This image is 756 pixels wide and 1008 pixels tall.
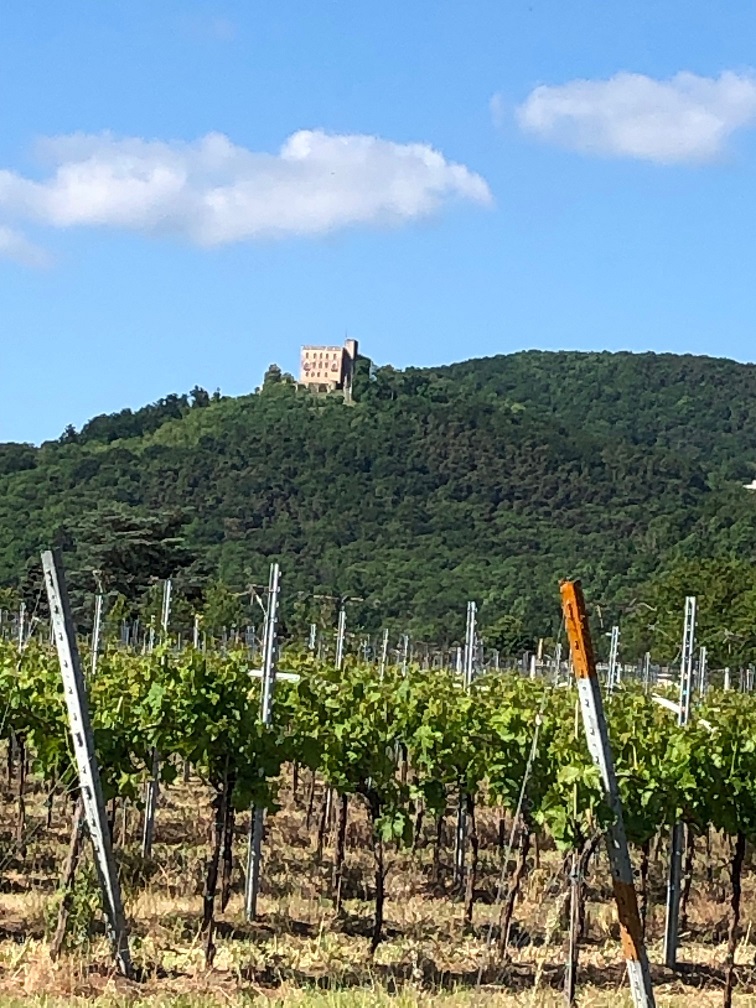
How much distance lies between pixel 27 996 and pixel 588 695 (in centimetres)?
246

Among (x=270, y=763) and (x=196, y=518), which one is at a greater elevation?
(x=196, y=518)

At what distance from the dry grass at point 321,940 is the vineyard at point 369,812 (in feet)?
0.15

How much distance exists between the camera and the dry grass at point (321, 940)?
576cm

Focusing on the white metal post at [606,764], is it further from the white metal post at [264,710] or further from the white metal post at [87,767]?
the white metal post at [264,710]

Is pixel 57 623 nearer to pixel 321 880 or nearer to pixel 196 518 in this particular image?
pixel 321 880

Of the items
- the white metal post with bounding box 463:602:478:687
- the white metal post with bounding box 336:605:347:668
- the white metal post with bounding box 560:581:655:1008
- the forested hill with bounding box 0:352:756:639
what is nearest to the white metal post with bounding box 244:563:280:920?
the white metal post with bounding box 463:602:478:687

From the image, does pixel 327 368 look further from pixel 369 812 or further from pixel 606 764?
pixel 606 764

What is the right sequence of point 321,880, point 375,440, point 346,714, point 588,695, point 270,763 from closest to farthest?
point 588,695
point 270,763
point 346,714
point 321,880
point 375,440

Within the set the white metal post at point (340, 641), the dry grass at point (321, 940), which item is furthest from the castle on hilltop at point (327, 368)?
the dry grass at point (321, 940)

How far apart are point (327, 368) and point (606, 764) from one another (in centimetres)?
10793

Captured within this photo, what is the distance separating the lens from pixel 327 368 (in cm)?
11175

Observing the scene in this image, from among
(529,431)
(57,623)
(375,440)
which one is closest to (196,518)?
(375,440)

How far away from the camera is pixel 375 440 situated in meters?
89.4

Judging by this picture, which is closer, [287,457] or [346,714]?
[346,714]
